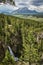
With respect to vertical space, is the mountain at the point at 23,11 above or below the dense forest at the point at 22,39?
above

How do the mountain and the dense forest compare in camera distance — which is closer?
the dense forest

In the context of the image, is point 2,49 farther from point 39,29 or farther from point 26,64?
point 39,29

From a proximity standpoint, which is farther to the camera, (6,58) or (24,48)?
(24,48)

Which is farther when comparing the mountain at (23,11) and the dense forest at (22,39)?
the mountain at (23,11)

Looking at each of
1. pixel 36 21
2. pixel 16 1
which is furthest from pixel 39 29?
pixel 16 1

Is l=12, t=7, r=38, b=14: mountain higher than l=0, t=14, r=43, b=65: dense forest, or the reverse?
l=12, t=7, r=38, b=14: mountain

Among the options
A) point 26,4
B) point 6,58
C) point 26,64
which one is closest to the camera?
point 6,58

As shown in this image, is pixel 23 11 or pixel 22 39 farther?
pixel 22 39

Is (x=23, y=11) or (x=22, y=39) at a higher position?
(x=23, y=11)
